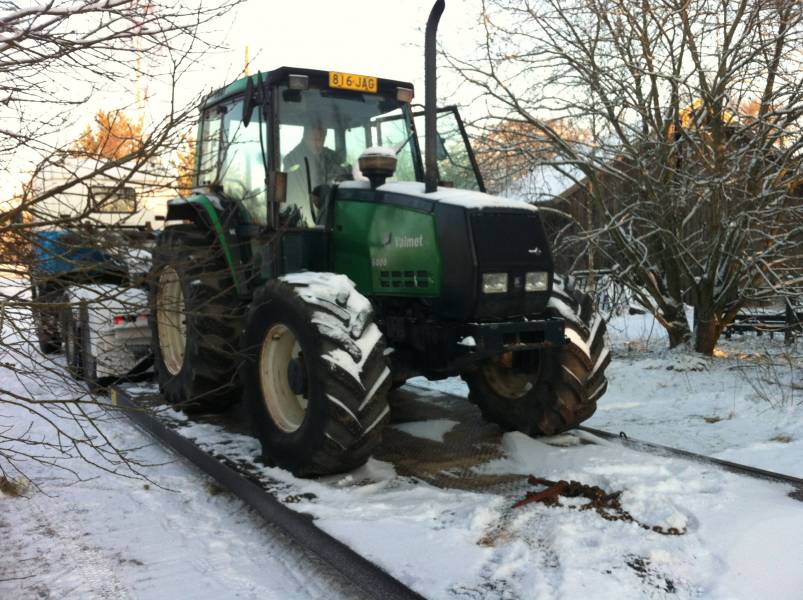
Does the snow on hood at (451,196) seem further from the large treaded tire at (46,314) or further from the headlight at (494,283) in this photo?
the large treaded tire at (46,314)

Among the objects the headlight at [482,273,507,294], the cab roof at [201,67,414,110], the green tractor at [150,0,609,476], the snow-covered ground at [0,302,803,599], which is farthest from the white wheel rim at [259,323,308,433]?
the cab roof at [201,67,414,110]

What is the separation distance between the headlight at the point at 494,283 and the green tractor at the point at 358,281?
1 cm

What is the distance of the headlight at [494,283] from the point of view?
4.14 m

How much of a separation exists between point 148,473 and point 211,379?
0.91m

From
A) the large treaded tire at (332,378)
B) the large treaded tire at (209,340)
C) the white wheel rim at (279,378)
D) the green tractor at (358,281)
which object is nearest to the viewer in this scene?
the large treaded tire at (332,378)

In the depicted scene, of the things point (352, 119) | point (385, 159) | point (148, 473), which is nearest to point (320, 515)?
point (148, 473)

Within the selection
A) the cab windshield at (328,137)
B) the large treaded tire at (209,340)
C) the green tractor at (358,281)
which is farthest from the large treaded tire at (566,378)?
the large treaded tire at (209,340)

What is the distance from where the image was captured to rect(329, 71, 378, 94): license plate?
4961 mm

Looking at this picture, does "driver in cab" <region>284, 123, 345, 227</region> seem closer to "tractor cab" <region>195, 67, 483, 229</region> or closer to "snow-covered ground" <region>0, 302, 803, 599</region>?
"tractor cab" <region>195, 67, 483, 229</region>

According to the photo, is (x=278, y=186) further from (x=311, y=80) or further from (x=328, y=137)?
(x=311, y=80)

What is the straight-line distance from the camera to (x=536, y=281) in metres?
4.38

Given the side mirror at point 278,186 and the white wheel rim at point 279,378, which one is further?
the side mirror at point 278,186

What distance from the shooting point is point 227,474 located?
4152 millimetres

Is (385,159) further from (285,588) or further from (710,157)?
(710,157)
